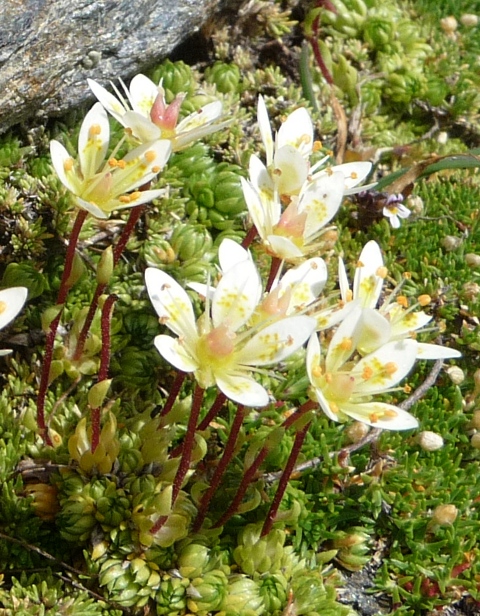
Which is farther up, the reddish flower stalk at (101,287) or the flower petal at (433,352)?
the reddish flower stalk at (101,287)

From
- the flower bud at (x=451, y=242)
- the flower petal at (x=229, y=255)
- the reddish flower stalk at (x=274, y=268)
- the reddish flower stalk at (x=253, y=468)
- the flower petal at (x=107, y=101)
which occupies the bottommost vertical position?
the flower bud at (x=451, y=242)

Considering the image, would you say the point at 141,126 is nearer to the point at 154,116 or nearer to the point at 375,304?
the point at 154,116

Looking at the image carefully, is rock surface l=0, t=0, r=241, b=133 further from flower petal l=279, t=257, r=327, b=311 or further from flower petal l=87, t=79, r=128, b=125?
flower petal l=279, t=257, r=327, b=311

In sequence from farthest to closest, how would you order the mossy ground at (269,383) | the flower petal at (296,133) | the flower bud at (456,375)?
the flower bud at (456,375), the flower petal at (296,133), the mossy ground at (269,383)

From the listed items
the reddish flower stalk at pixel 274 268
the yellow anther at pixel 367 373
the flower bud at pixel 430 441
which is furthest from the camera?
the flower bud at pixel 430 441

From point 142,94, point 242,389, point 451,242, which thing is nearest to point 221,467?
point 242,389

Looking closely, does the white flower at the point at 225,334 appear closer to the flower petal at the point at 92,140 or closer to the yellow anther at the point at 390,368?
the yellow anther at the point at 390,368

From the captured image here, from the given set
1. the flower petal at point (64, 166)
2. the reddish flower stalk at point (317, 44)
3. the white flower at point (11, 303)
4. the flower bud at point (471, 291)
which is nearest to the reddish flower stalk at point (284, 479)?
the white flower at point (11, 303)

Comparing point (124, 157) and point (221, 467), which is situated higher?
point (124, 157)
